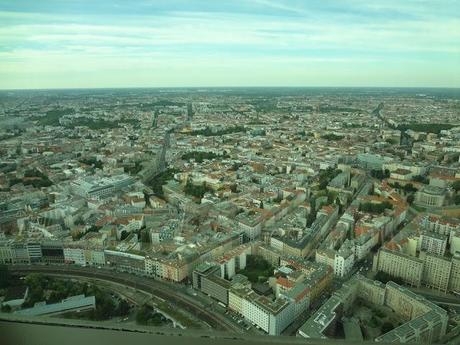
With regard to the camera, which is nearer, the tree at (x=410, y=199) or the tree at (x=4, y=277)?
the tree at (x=4, y=277)

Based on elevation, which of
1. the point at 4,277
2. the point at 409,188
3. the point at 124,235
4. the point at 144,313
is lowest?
the point at 124,235

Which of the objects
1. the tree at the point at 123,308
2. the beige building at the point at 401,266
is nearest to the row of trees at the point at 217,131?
the beige building at the point at 401,266

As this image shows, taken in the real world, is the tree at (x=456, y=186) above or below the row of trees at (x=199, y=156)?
above

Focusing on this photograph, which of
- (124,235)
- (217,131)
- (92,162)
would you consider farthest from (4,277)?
(217,131)

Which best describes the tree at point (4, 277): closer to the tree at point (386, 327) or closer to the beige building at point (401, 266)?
the tree at point (386, 327)

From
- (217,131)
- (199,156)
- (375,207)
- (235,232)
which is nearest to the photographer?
(235,232)

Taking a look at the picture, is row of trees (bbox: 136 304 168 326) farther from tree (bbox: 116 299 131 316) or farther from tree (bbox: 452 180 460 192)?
tree (bbox: 452 180 460 192)

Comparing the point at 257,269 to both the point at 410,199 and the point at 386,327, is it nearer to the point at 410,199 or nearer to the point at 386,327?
the point at 386,327

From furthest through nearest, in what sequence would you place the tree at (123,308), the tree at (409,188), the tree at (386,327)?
the tree at (409,188) → the tree at (386,327) → the tree at (123,308)

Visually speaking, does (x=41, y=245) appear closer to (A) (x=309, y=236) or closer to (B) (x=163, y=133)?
(A) (x=309, y=236)

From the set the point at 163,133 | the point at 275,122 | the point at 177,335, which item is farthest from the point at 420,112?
the point at 177,335
